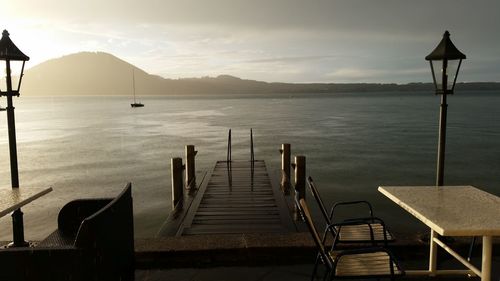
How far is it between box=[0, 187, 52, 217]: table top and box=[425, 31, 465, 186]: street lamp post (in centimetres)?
473

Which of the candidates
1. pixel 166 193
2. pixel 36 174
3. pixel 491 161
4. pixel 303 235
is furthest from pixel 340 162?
pixel 303 235

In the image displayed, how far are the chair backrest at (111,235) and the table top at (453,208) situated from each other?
2.44 meters

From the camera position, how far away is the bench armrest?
13.9 ft

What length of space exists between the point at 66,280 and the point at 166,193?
13.6m

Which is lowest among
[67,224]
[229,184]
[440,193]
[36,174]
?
[36,174]

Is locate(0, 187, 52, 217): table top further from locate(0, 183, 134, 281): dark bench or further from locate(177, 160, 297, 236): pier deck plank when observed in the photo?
locate(177, 160, 297, 236): pier deck plank

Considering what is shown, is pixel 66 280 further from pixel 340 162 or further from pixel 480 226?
pixel 340 162

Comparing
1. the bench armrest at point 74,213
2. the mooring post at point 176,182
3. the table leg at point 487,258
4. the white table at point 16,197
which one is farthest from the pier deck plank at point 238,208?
the table leg at point 487,258

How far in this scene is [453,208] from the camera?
143 inches

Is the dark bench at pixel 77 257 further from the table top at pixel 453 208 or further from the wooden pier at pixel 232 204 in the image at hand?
the wooden pier at pixel 232 204


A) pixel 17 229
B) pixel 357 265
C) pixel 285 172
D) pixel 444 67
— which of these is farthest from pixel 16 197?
pixel 285 172

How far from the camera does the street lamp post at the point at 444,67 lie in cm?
505

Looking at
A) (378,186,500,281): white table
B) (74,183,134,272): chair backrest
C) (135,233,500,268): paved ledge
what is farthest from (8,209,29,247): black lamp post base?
(378,186,500,281): white table

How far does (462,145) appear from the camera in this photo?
104 feet
